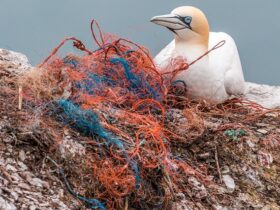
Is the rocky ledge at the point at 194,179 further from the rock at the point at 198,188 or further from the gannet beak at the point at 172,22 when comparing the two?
the gannet beak at the point at 172,22

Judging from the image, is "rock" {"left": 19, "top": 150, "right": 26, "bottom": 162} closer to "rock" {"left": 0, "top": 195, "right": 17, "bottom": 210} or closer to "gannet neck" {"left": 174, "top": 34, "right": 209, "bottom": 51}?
"rock" {"left": 0, "top": 195, "right": 17, "bottom": 210}

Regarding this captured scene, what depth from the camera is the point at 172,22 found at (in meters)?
10.2

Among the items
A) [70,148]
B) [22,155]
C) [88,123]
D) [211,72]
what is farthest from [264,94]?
[22,155]

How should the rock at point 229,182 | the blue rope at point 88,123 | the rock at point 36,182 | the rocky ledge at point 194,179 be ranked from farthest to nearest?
the rock at point 229,182 → the blue rope at point 88,123 → the rock at point 36,182 → the rocky ledge at point 194,179

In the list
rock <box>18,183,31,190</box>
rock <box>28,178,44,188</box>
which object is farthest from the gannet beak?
rock <box>18,183,31,190</box>

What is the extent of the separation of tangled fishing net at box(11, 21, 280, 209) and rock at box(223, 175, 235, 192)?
233mm

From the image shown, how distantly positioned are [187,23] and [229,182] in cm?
236

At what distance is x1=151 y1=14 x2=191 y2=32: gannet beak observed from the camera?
10219 mm

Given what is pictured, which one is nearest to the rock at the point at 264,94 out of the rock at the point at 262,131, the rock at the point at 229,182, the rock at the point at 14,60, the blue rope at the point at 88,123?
the rock at the point at 262,131

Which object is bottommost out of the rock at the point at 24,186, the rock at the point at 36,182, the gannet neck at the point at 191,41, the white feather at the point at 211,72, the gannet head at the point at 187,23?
the white feather at the point at 211,72

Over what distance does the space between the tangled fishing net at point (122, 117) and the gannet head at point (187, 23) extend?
33 centimetres

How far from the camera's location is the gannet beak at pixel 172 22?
10219 mm

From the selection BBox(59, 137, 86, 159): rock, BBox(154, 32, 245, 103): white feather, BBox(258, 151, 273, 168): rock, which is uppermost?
BBox(59, 137, 86, 159): rock

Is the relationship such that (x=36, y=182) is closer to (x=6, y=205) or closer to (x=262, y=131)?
(x=6, y=205)
